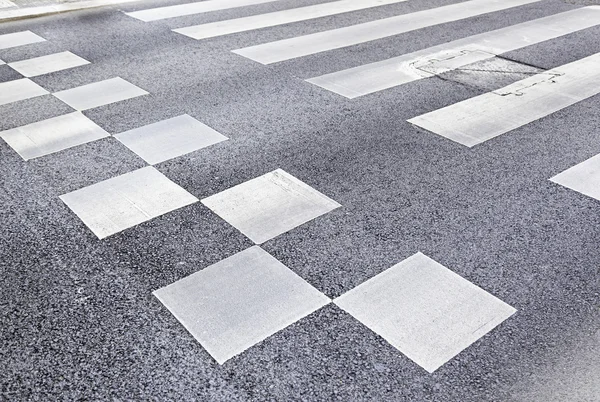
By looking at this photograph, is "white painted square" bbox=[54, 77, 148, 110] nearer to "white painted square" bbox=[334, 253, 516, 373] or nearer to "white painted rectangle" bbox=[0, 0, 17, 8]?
"white painted square" bbox=[334, 253, 516, 373]

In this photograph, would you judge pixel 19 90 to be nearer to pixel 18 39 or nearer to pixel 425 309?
pixel 18 39

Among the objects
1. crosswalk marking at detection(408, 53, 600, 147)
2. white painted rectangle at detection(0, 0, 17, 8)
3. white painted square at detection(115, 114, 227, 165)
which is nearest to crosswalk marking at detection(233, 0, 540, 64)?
white painted square at detection(115, 114, 227, 165)

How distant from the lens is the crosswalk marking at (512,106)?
5590mm

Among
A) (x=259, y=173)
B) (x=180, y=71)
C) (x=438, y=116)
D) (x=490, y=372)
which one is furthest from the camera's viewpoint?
(x=180, y=71)

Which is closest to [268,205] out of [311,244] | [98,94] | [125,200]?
[311,244]

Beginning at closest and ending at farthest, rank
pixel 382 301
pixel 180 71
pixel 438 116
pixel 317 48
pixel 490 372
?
pixel 490 372 → pixel 382 301 → pixel 438 116 → pixel 180 71 → pixel 317 48

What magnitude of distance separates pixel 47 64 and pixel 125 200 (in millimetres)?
3701

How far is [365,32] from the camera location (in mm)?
8492

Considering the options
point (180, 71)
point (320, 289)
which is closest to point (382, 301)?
point (320, 289)

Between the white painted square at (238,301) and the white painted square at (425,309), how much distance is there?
27cm

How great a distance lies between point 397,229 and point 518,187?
3.94 ft

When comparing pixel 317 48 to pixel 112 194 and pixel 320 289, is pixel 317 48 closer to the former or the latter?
pixel 112 194

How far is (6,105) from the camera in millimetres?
6051

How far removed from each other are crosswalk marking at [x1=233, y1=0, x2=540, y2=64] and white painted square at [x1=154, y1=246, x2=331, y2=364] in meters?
4.20
